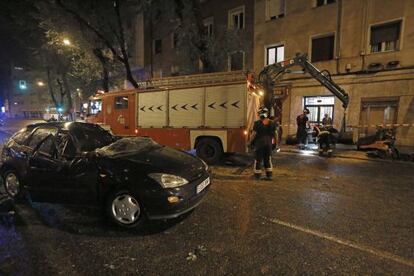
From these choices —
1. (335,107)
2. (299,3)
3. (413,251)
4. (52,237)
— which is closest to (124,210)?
(52,237)

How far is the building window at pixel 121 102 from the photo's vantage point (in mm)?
10488

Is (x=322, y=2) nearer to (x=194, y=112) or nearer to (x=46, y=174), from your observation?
(x=194, y=112)

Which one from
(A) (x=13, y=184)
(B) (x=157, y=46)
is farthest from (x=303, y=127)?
(B) (x=157, y=46)

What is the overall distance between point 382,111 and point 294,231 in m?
12.8

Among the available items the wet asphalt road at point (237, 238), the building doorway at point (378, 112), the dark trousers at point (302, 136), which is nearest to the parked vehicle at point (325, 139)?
the dark trousers at point (302, 136)

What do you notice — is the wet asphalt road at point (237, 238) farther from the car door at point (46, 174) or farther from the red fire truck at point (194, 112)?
the red fire truck at point (194, 112)

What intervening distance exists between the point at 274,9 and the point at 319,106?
22.5 feet

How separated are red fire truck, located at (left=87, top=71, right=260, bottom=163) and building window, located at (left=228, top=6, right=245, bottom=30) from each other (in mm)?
10919

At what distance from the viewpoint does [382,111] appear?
13.5m

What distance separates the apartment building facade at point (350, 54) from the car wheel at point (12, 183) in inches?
536

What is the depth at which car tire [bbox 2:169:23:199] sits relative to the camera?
16.6 feet

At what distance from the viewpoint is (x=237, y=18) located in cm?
1864

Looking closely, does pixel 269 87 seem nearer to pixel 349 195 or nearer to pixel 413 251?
pixel 349 195

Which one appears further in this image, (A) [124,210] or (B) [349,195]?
(B) [349,195]
